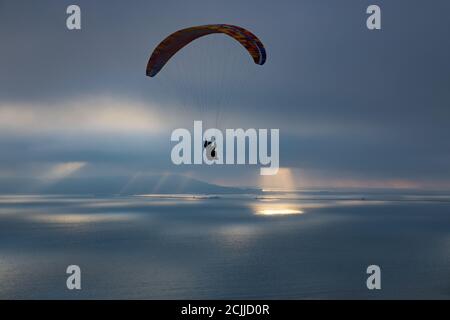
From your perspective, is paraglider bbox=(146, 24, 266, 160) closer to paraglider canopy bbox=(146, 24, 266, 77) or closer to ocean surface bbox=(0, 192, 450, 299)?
paraglider canopy bbox=(146, 24, 266, 77)

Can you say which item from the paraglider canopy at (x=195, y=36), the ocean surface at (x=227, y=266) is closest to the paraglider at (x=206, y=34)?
the paraglider canopy at (x=195, y=36)

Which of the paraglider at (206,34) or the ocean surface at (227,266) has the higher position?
the paraglider at (206,34)

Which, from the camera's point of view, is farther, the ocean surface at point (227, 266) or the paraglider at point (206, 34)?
the ocean surface at point (227, 266)

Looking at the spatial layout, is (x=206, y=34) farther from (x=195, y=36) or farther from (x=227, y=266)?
(x=227, y=266)

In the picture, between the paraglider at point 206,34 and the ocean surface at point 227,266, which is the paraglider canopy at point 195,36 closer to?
the paraglider at point 206,34

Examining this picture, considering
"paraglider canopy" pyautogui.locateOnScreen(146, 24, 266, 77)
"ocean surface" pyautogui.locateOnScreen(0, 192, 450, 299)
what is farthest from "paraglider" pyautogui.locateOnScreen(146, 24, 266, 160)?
"ocean surface" pyautogui.locateOnScreen(0, 192, 450, 299)

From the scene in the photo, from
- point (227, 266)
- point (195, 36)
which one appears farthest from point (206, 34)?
point (227, 266)
